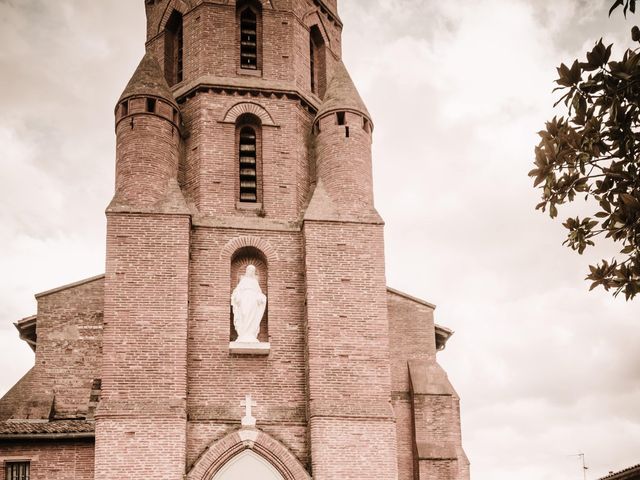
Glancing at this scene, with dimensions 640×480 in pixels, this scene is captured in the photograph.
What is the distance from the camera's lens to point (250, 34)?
21078 mm

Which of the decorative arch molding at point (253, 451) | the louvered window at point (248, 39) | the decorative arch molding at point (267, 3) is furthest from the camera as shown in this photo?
the decorative arch molding at point (267, 3)

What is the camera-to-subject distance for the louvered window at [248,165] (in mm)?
19375

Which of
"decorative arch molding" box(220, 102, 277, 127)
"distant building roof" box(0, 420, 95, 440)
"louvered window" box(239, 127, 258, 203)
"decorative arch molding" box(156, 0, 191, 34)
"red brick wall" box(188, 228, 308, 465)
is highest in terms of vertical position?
"decorative arch molding" box(156, 0, 191, 34)

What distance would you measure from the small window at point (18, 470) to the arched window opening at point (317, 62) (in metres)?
10.8

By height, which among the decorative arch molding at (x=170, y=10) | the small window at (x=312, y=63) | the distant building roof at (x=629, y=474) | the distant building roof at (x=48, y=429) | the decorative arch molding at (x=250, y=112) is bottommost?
the distant building roof at (x=629, y=474)

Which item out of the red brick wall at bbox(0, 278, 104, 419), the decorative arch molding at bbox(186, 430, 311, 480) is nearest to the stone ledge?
the decorative arch molding at bbox(186, 430, 311, 480)

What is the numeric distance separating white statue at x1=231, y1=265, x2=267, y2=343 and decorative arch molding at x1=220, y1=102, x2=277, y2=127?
3777mm

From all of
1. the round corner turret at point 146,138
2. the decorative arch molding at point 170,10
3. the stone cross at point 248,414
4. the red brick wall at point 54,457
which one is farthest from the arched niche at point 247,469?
the decorative arch molding at point 170,10

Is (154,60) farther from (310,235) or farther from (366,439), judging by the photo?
(366,439)

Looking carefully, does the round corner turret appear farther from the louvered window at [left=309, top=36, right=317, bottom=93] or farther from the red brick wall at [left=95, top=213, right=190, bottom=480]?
the louvered window at [left=309, top=36, right=317, bottom=93]

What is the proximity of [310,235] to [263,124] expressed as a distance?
3166 millimetres

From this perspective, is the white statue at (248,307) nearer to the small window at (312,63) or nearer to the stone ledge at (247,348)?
the stone ledge at (247,348)

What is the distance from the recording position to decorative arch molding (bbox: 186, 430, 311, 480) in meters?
16.4

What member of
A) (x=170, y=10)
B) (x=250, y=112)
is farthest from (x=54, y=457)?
(x=170, y=10)
